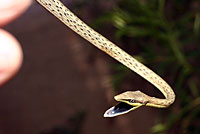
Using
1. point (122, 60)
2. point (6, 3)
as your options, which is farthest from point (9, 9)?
point (122, 60)

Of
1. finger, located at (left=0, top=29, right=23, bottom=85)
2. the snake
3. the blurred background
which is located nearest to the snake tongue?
the snake

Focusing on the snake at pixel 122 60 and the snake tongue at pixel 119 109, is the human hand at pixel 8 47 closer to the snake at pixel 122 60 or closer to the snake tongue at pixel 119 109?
the snake at pixel 122 60

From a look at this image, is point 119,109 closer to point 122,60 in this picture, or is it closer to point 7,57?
point 122,60

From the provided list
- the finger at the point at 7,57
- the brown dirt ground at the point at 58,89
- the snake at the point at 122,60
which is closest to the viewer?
the snake at the point at 122,60

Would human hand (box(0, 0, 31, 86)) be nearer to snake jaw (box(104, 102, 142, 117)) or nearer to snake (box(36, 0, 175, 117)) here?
snake (box(36, 0, 175, 117))

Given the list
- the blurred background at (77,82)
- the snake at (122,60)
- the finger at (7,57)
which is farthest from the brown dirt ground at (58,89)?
the finger at (7,57)
